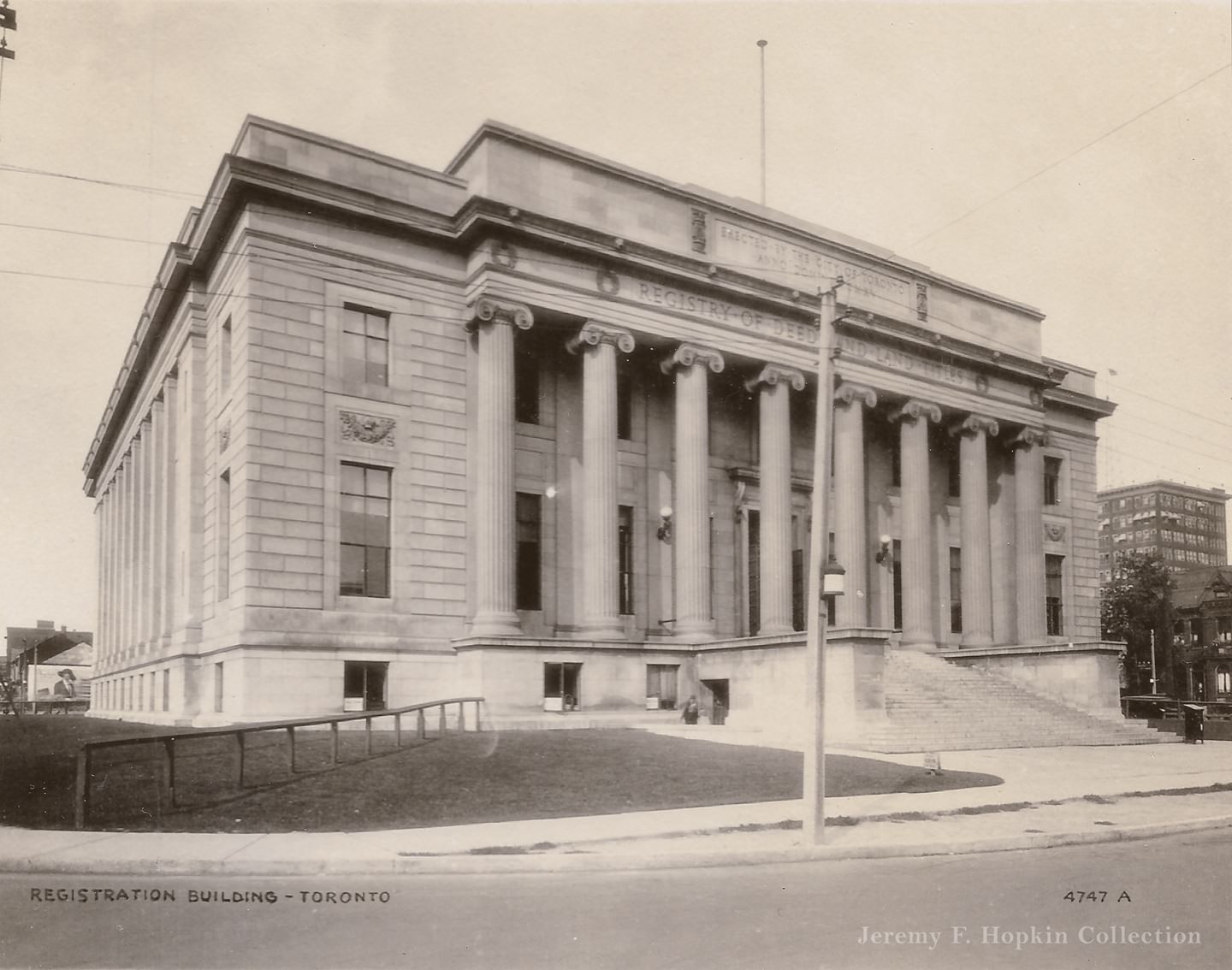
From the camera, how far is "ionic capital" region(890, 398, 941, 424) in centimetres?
4169

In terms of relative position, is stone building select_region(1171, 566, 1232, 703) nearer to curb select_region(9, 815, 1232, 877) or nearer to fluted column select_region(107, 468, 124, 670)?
fluted column select_region(107, 468, 124, 670)

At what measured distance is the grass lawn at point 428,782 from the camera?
49.6 feet

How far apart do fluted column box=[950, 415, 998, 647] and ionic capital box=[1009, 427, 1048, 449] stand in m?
2.18

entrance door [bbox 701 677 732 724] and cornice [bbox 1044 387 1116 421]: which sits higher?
cornice [bbox 1044 387 1116 421]

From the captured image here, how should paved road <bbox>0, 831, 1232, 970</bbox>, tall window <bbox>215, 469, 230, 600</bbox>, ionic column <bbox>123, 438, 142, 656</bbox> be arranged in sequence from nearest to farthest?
1. paved road <bbox>0, 831, 1232, 970</bbox>
2. tall window <bbox>215, 469, 230, 600</bbox>
3. ionic column <bbox>123, 438, 142, 656</bbox>

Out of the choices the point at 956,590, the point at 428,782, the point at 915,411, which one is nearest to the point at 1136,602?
the point at 956,590

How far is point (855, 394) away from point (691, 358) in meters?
7.55

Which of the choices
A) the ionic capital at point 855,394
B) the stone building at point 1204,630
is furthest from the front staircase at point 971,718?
the stone building at point 1204,630

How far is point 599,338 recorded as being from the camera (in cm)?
3312

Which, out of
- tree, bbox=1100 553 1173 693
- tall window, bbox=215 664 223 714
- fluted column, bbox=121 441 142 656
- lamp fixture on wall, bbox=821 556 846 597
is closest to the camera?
lamp fixture on wall, bbox=821 556 846 597

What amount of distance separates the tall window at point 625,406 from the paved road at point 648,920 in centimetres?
2453

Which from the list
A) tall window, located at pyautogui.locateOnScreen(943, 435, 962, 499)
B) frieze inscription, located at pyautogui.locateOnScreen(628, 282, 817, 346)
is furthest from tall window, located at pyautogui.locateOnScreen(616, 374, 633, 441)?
tall window, located at pyautogui.locateOnScreen(943, 435, 962, 499)

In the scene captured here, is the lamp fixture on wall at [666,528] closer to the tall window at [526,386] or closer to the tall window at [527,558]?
the tall window at [527,558]

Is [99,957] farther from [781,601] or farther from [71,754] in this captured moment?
[781,601]
